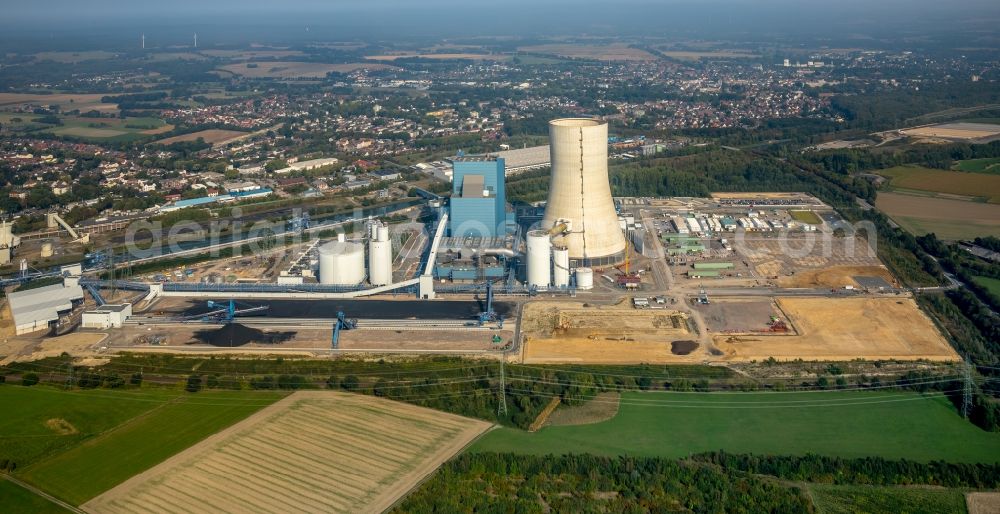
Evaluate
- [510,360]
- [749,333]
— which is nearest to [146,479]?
[510,360]

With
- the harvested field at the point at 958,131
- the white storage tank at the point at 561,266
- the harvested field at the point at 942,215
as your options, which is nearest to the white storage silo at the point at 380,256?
the white storage tank at the point at 561,266

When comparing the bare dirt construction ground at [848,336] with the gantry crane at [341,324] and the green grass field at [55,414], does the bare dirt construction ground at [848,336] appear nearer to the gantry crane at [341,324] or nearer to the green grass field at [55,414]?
the gantry crane at [341,324]

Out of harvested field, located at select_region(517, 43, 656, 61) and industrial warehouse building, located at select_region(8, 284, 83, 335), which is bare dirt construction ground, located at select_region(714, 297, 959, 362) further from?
harvested field, located at select_region(517, 43, 656, 61)

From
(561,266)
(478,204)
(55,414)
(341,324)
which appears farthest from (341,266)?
(55,414)

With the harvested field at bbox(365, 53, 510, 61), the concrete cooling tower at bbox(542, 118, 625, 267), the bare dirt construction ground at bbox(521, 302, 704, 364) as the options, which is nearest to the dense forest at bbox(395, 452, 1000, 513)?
the bare dirt construction ground at bbox(521, 302, 704, 364)

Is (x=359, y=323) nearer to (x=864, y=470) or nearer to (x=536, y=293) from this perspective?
(x=536, y=293)

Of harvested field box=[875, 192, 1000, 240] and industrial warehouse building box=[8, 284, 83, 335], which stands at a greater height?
harvested field box=[875, 192, 1000, 240]
